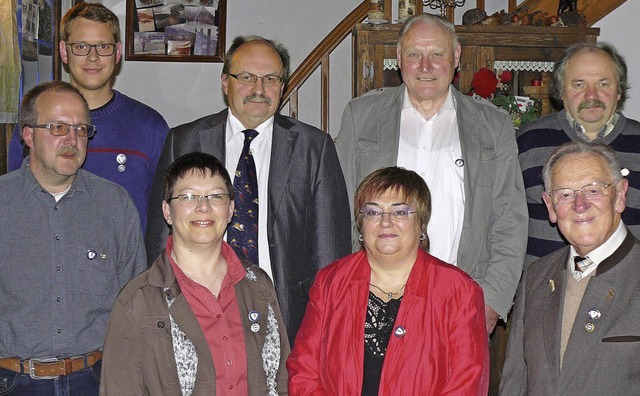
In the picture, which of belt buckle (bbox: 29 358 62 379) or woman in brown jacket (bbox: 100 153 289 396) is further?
belt buckle (bbox: 29 358 62 379)

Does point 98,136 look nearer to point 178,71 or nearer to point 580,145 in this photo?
point 580,145

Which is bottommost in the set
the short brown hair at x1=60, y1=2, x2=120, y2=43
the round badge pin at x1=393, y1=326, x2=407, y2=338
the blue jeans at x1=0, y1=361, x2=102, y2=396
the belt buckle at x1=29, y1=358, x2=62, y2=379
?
the blue jeans at x1=0, y1=361, x2=102, y2=396

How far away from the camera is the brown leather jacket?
2.44m

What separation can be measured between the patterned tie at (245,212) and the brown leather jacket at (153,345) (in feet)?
1.47

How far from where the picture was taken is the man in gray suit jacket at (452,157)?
308 centimetres

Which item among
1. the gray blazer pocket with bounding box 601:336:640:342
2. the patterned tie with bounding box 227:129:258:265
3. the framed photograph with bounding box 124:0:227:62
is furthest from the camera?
the framed photograph with bounding box 124:0:227:62

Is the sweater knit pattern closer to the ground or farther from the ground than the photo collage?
closer to the ground

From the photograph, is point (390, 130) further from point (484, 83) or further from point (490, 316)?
point (484, 83)

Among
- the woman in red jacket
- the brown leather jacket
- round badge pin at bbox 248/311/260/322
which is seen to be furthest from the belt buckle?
the woman in red jacket

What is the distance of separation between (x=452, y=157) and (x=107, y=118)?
1.40m

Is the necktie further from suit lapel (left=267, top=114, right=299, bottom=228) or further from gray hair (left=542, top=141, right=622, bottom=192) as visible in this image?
suit lapel (left=267, top=114, right=299, bottom=228)

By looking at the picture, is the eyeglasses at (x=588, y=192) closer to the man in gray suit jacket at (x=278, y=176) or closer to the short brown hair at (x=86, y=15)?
the man in gray suit jacket at (x=278, y=176)

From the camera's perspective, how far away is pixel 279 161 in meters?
3.05

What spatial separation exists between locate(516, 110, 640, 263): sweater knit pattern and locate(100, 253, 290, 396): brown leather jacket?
129 centimetres
